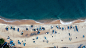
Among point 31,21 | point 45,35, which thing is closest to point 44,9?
point 31,21

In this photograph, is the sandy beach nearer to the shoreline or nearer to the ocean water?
the shoreline

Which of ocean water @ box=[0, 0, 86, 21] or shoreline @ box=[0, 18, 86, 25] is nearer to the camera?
shoreline @ box=[0, 18, 86, 25]

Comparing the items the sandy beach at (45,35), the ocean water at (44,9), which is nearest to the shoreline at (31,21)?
the sandy beach at (45,35)

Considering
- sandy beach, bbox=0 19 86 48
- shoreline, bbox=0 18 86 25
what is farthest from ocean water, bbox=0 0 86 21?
sandy beach, bbox=0 19 86 48

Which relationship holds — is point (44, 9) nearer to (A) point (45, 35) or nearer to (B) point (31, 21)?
(B) point (31, 21)

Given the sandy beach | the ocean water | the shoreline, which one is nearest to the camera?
the sandy beach

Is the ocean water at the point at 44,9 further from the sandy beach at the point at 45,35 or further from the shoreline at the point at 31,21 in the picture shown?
the sandy beach at the point at 45,35

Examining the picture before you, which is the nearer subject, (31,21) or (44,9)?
(31,21)
